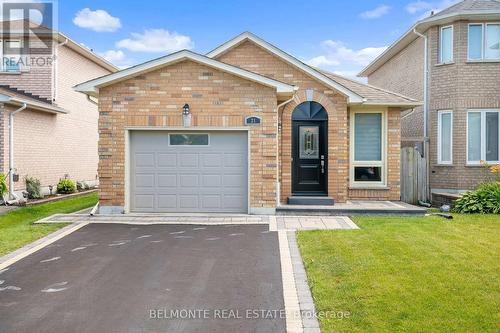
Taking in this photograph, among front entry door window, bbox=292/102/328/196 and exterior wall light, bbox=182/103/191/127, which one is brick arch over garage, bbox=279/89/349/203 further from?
exterior wall light, bbox=182/103/191/127

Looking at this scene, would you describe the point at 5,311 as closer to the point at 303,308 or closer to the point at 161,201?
the point at 303,308

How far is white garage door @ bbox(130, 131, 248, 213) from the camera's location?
1145 centimetres

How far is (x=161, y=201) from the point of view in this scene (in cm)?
1153

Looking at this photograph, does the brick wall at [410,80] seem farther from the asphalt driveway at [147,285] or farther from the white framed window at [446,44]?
the asphalt driveway at [147,285]

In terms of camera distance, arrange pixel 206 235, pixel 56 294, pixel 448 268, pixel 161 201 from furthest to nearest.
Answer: pixel 161 201 → pixel 206 235 → pixel 448 268 → pixel 56 294

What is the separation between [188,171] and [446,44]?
10.1 metres

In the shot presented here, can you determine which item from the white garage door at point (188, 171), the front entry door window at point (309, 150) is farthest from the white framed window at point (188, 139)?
the front entry door window at point (309, 150)

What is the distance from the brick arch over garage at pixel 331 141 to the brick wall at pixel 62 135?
9213 mm

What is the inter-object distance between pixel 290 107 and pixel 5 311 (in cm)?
948

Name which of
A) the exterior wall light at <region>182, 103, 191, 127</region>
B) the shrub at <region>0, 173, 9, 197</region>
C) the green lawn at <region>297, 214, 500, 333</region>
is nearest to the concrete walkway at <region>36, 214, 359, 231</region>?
the green lawn at <region>297, 214, 500, 333</region>

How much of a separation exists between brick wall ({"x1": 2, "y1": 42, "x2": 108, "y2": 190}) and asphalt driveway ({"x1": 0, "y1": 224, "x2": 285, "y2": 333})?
798cm

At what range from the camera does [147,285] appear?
231 inches

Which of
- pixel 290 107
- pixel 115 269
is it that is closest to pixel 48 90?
pixel 290 107

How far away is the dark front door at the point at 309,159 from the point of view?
1286cm
